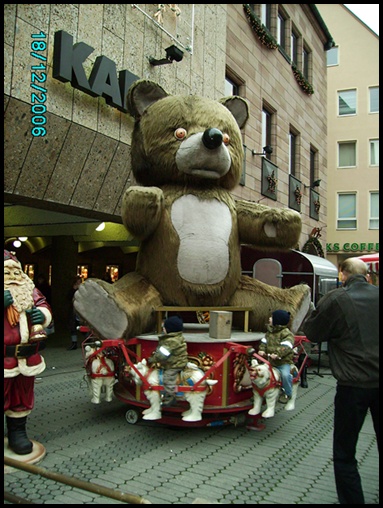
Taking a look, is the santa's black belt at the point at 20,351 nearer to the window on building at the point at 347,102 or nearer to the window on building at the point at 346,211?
the window on building at the point at 346,211

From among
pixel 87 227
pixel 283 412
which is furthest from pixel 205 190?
pixel 87 227

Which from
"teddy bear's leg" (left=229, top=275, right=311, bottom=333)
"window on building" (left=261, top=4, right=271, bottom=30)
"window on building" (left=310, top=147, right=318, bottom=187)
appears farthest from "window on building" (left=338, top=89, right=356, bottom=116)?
"teddy bear's leg" (left=229, top=275, right=311, bottom=333)

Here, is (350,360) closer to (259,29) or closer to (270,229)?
(270,229)

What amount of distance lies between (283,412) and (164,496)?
2.79 metres

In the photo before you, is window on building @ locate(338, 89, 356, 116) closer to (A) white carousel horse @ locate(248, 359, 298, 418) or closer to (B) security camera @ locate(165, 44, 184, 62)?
(B) security camera @ locate(165, 44, 184, 62)

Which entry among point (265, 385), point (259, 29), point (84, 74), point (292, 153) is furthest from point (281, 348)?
point (292, 153)

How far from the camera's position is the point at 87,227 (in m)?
11.1

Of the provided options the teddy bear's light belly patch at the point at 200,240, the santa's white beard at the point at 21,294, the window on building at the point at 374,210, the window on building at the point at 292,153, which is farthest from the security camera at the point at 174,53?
the window on building at the point at 374,210

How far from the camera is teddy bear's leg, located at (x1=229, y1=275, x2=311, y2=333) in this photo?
560 centimetres

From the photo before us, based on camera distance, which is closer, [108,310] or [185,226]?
[108,310]

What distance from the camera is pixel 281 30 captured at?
16141mm

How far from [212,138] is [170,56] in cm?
513

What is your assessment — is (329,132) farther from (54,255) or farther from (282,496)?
(282,496)
